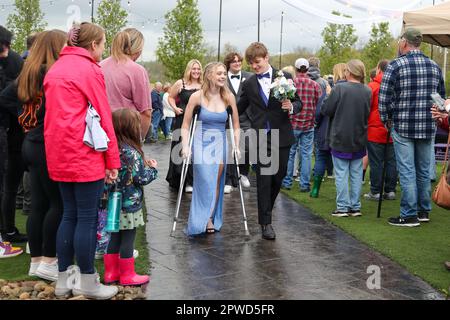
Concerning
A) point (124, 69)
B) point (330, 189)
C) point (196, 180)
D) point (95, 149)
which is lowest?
point (330, 189)

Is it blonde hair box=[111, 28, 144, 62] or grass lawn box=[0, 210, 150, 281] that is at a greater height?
blonde hair box=[111, 28, 144, 62]

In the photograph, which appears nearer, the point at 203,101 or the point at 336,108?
the point at 203,101

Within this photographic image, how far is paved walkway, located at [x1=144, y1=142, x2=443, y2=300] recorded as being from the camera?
4.83 metres

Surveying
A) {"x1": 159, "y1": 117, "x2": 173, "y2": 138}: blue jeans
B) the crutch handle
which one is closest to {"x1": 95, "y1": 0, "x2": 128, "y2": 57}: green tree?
{"x1": 159, "y1": 117, "x2": 173, "y2": 138}: blue jeans

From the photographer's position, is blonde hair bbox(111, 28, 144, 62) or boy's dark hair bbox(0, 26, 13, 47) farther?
blonde hair bbox(111, 28, 144, 62)

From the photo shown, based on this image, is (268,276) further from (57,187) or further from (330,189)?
(330,189)

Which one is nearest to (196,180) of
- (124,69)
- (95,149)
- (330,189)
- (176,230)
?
(176,230)

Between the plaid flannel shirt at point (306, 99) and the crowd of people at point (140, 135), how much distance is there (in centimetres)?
2

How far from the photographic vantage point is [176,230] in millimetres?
7113

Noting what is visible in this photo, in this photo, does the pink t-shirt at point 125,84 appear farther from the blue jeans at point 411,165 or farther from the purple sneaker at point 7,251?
the blue jeans at point 411,165

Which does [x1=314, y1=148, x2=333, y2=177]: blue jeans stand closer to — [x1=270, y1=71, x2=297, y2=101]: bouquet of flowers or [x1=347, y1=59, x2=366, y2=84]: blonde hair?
[x1=347, y1=59, x2=366, y2=84]: blonde hair

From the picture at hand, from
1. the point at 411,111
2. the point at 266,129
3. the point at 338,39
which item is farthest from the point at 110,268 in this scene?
the point at 338,39

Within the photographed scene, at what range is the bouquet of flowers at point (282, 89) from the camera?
6473 mm

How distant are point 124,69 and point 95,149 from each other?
1.94 m
